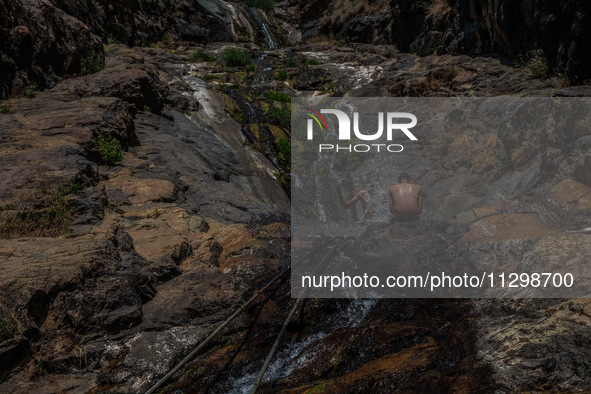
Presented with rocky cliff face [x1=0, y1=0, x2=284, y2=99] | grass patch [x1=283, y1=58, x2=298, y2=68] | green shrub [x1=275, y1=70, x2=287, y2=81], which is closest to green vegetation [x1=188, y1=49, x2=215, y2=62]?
rocky cliff face [x1=0, y1=0, x2=284, y2=99]

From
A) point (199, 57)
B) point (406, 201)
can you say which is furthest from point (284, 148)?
point (199, 57)

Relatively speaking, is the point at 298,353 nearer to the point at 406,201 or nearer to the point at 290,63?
the point at 406,201

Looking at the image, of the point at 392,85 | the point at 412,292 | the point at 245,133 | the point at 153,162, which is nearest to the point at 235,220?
the point at 153,162

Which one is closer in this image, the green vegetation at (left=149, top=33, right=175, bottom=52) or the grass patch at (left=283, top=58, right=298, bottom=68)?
the grass patch at (left=283, top=58, right=298, bottom=68)

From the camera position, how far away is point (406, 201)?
8.08 metres

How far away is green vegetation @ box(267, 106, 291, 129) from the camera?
46.8 feet

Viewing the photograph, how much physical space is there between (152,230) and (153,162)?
3229 millimetres

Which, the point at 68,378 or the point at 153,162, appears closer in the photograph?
the point at 68,378

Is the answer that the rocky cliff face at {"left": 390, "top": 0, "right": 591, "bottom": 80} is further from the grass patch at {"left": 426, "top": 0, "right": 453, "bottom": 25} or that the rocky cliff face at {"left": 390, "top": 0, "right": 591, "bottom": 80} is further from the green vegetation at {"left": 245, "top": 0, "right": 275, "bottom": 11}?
the green vegetation at {"left": 245, "top": 0, "right": 275, "bottom": 11}

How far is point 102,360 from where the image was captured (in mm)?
3932

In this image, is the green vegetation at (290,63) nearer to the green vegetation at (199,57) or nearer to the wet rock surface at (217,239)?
the green vegetation at (199,57)

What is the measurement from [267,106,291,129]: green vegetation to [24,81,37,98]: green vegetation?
7192mm

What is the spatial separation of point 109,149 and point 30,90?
3513 mm

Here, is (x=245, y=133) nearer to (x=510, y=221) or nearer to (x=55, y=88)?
(x=55, y=88)
